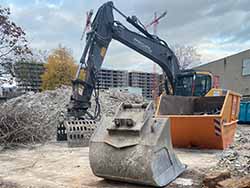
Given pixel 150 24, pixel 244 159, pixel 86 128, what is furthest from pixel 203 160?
pixel 150 24

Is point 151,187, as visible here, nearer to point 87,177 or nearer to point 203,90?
point 87,177

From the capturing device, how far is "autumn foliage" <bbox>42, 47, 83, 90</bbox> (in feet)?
98.3

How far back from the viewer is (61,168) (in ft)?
16.2

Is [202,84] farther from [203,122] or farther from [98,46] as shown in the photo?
[203,122]

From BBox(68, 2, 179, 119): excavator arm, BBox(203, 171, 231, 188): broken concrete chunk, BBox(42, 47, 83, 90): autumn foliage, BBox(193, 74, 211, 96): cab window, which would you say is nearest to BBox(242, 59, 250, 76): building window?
BBox(42, 47, 83, 90): autumn foliage

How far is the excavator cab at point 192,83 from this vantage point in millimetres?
9781

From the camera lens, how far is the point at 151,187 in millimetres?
3719

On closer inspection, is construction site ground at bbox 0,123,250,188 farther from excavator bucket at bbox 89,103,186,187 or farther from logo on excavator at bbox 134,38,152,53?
logo on excavator at bbox 134,38,152,53

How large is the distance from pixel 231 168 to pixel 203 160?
1.02 metres

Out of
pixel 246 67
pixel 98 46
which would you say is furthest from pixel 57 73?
pixel 98 46

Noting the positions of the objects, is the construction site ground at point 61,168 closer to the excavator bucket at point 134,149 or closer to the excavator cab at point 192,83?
the excavator bucket at point 134,149

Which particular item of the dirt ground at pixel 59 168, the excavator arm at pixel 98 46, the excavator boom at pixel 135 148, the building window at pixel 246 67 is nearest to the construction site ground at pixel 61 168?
the dirt ground at pixel 59 168

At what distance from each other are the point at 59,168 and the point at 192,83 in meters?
5.97

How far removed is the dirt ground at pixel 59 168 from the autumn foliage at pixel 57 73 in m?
23.1
